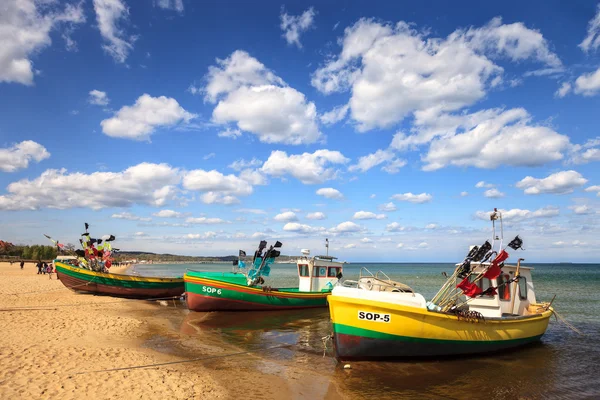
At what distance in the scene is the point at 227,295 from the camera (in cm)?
2175

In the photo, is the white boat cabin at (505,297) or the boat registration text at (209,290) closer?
the white boat cabin at (505,297)

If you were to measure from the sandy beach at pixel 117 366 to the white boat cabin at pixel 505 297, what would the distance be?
793cm

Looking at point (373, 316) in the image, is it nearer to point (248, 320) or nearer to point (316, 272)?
point (248, 320)

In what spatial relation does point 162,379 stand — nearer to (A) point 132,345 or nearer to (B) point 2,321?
(A) point 132,345

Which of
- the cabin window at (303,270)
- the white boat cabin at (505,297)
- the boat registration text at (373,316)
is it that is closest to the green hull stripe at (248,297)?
the cabin window at (303,270)

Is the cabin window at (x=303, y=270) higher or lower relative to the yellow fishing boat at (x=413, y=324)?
higher

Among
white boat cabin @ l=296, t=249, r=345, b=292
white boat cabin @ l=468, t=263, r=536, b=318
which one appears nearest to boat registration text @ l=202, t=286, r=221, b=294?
white boat cabin @ l=296, t=249, r=345, b=292

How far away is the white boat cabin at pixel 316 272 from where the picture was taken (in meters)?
25.1

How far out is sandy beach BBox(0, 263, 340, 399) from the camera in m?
8.55

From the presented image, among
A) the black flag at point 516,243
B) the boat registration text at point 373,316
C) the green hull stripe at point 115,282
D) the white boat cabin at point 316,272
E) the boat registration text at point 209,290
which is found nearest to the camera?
the boat registration text at point 373,316

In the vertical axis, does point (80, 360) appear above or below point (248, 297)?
below

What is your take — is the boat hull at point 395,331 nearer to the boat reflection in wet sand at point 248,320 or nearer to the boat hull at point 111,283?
the boat reflection in wet sand at point 248,320

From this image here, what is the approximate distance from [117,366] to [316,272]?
642 inches

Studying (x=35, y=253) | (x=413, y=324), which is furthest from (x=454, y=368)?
(x=35, y=253)
